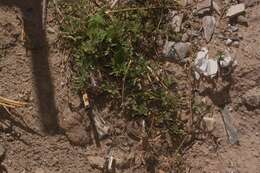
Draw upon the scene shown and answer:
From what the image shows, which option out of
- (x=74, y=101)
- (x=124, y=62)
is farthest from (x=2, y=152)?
(x=124, y=62)

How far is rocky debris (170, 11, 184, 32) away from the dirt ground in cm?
23

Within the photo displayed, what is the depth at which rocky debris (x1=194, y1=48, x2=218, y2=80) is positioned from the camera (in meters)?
3.21

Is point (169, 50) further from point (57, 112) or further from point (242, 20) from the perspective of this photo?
point (57, 112)

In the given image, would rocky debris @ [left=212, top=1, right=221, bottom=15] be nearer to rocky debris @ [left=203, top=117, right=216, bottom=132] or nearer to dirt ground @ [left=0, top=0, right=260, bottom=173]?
dirt ground @ [left=0, top=0, right=260, bottom=173]

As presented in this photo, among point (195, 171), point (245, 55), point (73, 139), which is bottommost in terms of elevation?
point (195, 171)

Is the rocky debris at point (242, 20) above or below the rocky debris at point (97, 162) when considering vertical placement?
above

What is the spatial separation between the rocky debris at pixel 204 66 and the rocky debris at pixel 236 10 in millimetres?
283

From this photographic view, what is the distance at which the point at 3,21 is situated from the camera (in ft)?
10.2

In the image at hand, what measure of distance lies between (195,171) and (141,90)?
1.97 feet

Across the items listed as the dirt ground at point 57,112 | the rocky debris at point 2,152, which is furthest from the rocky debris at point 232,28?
the rocky debris at point 2,152

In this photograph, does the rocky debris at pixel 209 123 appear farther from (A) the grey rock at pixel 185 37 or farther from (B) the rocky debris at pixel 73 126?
(B) the rocky debris at pixel 73 126

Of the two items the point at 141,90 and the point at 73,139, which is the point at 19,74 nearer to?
the point at 73,139

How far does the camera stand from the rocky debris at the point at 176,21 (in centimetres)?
327

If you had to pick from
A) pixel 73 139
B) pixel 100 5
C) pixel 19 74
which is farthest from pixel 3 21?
pixel 73 139
